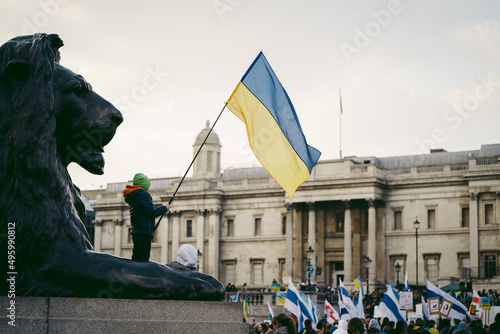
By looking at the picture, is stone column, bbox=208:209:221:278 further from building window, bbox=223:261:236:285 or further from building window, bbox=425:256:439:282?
building window, bbox=425:256:439:282

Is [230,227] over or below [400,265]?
over

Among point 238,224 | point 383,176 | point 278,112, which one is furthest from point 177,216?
point 278,112

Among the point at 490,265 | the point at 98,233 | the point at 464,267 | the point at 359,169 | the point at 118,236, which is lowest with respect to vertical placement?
the point at 464,267

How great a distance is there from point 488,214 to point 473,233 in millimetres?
1660

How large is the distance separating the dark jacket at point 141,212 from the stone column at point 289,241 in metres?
50.8

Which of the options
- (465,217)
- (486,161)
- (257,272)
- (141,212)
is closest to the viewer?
(141,212)

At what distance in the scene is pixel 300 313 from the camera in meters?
17.7

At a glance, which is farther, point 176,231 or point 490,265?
point 176,231

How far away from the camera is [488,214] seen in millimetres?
51594

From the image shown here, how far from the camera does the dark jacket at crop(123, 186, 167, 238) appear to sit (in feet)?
19.7

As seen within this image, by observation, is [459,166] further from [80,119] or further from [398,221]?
[80,119]

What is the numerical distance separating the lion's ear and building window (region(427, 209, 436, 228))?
51055 millimetres

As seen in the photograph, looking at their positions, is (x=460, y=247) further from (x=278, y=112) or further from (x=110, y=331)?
(x=110, y=331)

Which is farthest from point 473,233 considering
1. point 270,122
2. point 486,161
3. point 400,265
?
point 270,122
